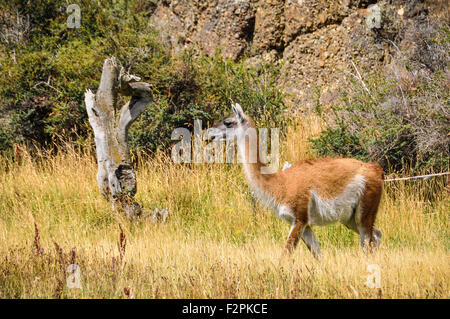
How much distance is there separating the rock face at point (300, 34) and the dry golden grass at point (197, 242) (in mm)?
2906

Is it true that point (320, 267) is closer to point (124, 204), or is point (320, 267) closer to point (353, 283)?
point (353, 283)

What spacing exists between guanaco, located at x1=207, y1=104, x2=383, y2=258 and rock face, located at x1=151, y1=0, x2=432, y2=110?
7.02 metres

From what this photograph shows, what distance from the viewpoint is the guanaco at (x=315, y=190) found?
5855mm

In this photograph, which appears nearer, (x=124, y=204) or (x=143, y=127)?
(x=124, y=204)

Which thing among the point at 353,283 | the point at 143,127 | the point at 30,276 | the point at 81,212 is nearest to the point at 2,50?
the point at 143,127

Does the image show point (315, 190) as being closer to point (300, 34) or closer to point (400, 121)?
point (400, 121)

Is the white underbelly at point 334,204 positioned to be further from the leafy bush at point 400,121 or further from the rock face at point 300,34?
the rock face at point 300,34

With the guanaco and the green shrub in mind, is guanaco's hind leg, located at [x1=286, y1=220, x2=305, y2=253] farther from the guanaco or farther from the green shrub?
the green shrub

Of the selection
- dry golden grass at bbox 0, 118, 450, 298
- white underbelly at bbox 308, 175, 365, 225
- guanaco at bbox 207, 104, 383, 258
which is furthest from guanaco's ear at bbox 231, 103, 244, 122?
dry golden grass at bbox 0, 118, 450, 298

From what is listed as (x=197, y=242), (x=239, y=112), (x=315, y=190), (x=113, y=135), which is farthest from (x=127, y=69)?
(x=315, y=190)

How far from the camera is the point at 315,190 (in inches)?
234

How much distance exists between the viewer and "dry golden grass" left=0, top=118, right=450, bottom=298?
495 cm
